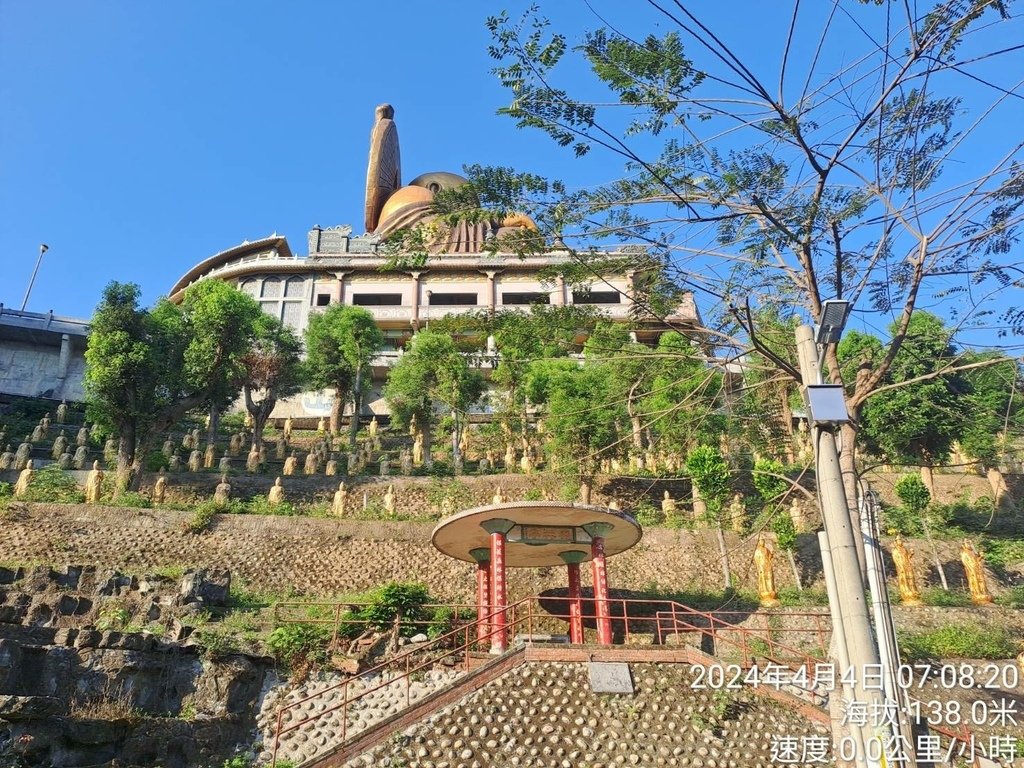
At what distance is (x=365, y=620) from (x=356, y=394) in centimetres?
1719

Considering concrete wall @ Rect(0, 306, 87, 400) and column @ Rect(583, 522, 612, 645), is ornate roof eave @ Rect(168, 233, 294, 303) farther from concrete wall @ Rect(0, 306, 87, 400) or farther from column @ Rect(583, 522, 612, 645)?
Answer: column @ Rect(583, 522, 612, 645)

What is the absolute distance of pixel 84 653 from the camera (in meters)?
11.8

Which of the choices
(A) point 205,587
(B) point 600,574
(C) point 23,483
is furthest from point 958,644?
(C) point 23,483

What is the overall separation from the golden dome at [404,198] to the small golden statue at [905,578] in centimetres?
3636

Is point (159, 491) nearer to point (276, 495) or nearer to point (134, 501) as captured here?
point (134, 501)

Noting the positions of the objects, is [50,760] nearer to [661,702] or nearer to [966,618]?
[661,702]

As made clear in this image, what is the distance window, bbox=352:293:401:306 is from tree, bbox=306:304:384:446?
994 centimetres

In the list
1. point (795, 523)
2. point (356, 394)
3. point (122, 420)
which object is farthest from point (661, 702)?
point (356, 394)

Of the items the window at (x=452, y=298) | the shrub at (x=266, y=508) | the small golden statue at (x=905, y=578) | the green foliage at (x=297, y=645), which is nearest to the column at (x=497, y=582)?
the green foliage at (x=297, y=645)

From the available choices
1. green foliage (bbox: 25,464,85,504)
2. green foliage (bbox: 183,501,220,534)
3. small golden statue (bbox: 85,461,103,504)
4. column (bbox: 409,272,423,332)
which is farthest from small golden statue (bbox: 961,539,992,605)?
column (bbox: 409,272,423,332)

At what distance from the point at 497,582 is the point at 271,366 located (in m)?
18.4

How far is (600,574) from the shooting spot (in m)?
14.3

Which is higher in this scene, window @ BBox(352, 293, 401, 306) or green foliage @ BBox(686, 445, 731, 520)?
window @ BBox(352, 293, 401, 306)

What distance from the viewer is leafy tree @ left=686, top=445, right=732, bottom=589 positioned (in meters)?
21.2
